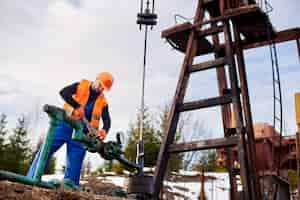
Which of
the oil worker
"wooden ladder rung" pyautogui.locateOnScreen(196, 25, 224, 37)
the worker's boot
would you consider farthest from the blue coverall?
"wooden ladder rung" pyautogui.locateOnScreen(196, 25, 224, 37)

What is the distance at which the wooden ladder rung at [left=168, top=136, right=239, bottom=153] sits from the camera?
763cm

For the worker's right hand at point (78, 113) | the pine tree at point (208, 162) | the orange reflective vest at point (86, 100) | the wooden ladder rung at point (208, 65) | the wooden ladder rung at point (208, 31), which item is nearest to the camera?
the worker's right hand at point (78, 113)

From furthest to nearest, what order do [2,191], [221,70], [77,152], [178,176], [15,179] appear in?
[178,176] < [221,70] < [77,152] < [15,179] < [2,191]

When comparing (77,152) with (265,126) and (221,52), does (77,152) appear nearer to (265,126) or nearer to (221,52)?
(221,52)

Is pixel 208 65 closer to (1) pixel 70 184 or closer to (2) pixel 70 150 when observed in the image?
(2) pixel 70 150

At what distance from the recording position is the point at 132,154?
792 inches

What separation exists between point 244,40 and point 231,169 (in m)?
2.75

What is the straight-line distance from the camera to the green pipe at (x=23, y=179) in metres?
5.08

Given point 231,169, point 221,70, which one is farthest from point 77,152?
point 221,70

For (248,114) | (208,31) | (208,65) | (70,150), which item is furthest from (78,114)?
(208,31)

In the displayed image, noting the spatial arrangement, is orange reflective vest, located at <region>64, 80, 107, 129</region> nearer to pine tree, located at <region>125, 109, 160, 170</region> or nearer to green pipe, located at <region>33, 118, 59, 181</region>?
green pipe, located at <region>33, 118, 59, 181</region>

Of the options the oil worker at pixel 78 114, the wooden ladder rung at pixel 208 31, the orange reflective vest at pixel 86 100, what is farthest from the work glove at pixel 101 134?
the wooden ladder rung at pixel 208 31

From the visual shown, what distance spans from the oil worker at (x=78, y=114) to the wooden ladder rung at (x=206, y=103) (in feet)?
5.59

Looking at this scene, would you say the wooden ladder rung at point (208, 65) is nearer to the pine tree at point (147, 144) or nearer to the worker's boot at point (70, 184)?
the worker's boot at point (70, 184)
